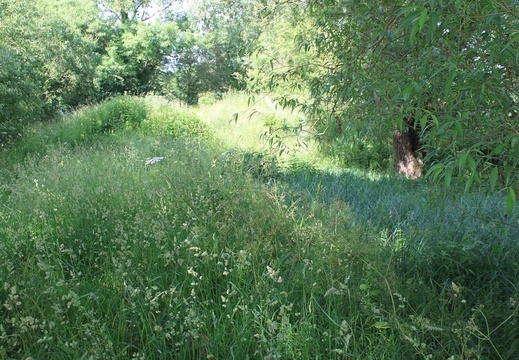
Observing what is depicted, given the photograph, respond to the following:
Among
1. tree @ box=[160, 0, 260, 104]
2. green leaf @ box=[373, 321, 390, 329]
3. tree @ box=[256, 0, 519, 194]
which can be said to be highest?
tree @ box=[256, 0, 519, 194]

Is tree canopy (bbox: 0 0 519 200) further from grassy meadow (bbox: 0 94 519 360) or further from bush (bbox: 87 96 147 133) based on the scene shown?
bush (bbox: 87 96 147 133)

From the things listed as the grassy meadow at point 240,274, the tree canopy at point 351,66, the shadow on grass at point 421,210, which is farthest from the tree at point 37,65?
the shadow on grass at point 421,210

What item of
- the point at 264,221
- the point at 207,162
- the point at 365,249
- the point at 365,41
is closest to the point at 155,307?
the point at 264,221

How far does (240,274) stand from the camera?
2.63 metres

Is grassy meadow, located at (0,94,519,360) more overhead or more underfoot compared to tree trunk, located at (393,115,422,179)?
more overhead

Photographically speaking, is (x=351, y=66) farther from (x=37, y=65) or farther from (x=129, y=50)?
(x=129, y=50)

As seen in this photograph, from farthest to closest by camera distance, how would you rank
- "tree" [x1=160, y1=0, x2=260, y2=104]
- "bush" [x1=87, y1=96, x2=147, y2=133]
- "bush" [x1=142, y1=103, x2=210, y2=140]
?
"tree" [x1=160, y1=0, x2=260, y2=104], "bush" [x1=87, y1=96, x2=147, y2=133], "bush" [x1=142, y1=103, x2=210, y2=140]

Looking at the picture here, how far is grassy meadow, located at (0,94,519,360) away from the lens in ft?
6.91

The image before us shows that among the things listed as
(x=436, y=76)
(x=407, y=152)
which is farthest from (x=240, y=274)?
(x=407, y=152)

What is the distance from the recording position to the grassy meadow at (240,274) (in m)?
2.11

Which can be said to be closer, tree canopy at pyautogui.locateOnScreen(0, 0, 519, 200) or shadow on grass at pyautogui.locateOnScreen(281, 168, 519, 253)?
tree canopy at pyautogui.locateOnScreen(0, 0, 519, 200)

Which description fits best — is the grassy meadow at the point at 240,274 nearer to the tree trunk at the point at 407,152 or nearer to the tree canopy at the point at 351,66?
the tree canopy at the point at 351,66

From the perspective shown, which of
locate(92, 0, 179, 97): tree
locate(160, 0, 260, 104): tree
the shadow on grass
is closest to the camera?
the shadow on grass

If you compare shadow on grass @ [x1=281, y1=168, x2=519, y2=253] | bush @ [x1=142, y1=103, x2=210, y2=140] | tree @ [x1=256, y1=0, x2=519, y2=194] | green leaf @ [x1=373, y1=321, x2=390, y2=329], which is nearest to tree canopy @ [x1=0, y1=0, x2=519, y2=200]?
tree @ [x1=256, y1=0, x2=519, y2=194]
